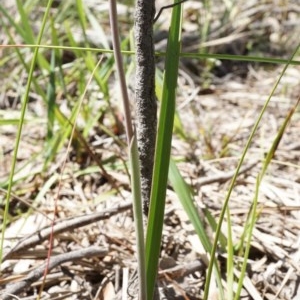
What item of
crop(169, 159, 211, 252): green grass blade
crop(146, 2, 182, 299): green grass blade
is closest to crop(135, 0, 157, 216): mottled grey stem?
crop(146, 2, 182, 299): green grass blade

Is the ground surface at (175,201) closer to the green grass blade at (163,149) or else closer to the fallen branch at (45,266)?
the fallen branch at (45,266)

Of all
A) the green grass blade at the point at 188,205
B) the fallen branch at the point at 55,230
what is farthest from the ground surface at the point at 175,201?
the green grass blade at the point at 188,205

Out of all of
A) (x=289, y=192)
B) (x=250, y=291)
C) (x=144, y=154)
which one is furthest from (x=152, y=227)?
(x=289, y=192)

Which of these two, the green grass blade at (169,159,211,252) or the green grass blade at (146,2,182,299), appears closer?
the green grass blade at (146,2,182,299)

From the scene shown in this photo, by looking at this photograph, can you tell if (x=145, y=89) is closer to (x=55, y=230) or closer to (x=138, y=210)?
(x=138, y=210)

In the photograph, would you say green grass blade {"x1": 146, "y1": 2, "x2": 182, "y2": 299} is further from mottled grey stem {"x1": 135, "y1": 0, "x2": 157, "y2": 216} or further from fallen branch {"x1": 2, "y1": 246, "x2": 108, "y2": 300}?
fallen branch {"x1": 2, "y1": 246, "x2": 108, "y2": 300}

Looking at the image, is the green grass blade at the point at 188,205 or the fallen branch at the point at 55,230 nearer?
the green grass blade at the point at 188,205

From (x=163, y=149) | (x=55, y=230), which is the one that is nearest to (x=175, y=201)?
(x=55, y=230)
